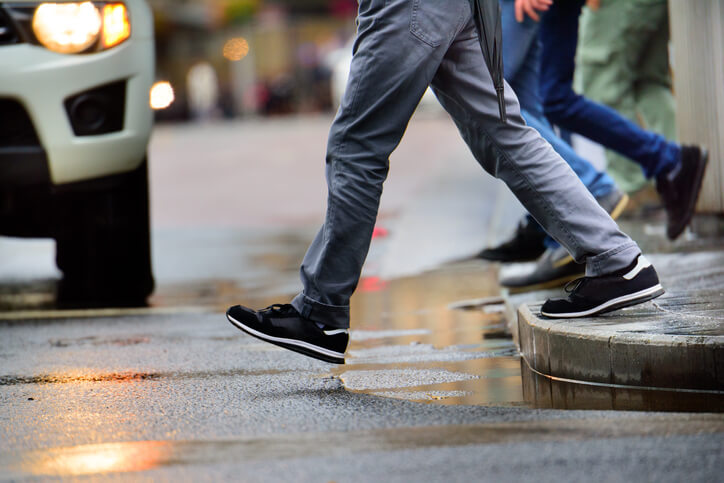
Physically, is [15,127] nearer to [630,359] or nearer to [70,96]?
[70,96]

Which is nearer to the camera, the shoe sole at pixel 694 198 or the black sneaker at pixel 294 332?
the black sneaker at pixel 294 332

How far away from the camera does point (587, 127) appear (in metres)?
5.23

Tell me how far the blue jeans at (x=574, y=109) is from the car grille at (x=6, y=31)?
6.87ft

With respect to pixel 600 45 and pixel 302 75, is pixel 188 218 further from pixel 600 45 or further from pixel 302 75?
pixel 302 75

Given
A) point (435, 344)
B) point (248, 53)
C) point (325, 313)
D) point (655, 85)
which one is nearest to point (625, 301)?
point (435, 344)

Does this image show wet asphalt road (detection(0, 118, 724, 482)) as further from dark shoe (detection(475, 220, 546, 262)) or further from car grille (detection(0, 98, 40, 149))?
car grille (detection(0, 98, 40, 149))

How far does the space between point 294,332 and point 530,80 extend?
1797 mm

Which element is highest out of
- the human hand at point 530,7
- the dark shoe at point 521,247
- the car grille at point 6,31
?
the human hand at point 530,7

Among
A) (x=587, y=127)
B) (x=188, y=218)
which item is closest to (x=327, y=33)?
(x=188, y=218)

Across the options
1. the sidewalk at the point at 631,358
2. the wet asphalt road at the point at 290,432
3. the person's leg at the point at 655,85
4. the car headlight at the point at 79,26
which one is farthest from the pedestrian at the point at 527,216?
the person's leg at the point at 655,85

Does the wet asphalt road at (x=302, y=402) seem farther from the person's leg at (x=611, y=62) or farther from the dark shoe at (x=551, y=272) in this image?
the person's leg at (x=611, y=62)

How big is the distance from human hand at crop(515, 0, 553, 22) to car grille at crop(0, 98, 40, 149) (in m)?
1.95

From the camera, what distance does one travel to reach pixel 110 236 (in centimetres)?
580

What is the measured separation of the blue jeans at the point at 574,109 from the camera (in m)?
5.08
